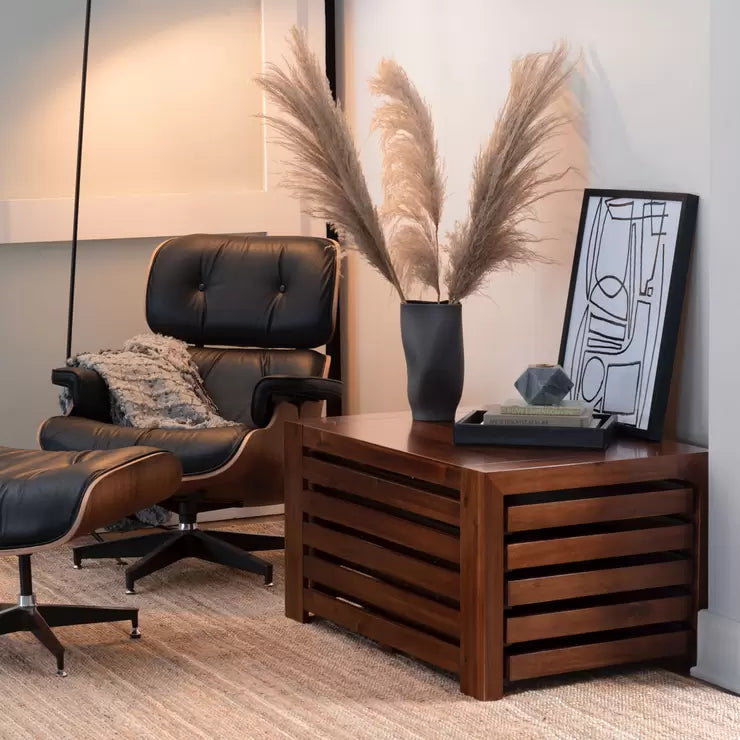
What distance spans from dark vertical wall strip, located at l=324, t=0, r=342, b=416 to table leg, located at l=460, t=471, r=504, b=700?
6.41 feet

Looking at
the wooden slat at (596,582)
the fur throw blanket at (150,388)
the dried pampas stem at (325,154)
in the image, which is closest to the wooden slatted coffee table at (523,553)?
the wooden slat at (596,582)

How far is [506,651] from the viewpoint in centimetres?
265

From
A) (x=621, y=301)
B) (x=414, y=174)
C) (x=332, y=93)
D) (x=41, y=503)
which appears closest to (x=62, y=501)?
(x=41, y=503)

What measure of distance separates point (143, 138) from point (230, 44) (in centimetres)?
45

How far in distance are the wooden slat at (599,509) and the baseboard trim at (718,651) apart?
0.23m

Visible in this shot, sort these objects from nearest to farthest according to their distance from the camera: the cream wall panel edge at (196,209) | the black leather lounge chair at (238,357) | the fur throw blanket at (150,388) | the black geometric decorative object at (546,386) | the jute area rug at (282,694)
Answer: the jute area rug at (282,694), the black geometric decorative object at (546,386), the black leather lounge chair at (238,357), the fur throw blanket at (150,388), the cream wall panel edge at (196,209)

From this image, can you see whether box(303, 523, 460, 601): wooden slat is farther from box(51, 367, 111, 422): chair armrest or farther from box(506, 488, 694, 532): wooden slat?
box(51, 367, 111, 422): chair armrest

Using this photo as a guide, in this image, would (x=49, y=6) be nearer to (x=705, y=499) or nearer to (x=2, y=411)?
(x=2, y=411)

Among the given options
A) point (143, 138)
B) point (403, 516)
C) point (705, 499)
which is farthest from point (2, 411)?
point (705, 499)

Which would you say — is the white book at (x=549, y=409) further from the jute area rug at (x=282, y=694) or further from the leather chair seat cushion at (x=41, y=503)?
the leather chair seat cushion at (x=41, y=503)

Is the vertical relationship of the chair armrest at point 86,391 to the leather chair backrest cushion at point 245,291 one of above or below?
below

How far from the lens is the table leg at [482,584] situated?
257 cm

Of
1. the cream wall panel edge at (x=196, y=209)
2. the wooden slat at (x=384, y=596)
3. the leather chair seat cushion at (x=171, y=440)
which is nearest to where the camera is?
the wooden slat at (x=384, y=596)

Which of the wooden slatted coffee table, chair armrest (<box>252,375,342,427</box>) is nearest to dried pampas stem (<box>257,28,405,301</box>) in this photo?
chair armrest (<box>252,375,342,427</box>)
